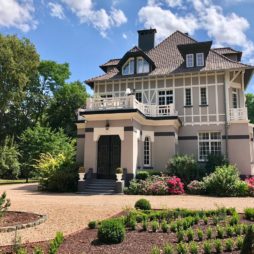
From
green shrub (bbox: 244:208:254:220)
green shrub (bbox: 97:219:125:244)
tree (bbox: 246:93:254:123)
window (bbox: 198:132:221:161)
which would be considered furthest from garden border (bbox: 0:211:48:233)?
tree (bbox: 246:93:254:123)

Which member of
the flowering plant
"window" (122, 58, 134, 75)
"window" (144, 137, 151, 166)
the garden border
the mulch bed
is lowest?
the garden border

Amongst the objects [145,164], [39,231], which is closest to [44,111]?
[145,164]

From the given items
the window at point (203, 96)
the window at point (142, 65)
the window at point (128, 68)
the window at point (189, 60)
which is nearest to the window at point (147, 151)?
the window at point (203, 96)

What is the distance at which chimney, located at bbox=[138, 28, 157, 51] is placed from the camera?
25578 mm

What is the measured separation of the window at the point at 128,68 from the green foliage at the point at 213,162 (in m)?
8.61

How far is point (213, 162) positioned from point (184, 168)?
2.35m

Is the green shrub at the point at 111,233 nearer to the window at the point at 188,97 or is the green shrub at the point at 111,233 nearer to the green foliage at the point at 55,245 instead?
the green foliage at the point at 55,245

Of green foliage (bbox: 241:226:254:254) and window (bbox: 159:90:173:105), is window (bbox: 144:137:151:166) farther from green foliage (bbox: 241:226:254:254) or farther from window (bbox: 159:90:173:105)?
green foliage (bbox: 241:226:254:254)

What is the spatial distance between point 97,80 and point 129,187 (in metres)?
9.71

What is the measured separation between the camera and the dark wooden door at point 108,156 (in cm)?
1858

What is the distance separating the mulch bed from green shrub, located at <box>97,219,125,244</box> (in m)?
2.86

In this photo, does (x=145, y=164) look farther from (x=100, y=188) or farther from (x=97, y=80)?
(x=97, y=80)

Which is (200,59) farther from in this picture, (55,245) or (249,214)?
(55,245)

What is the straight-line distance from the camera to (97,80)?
23.2 m
